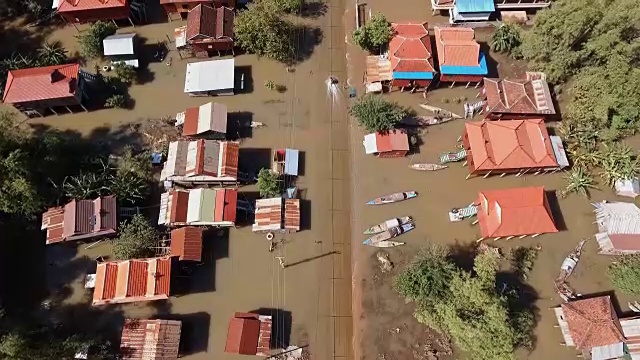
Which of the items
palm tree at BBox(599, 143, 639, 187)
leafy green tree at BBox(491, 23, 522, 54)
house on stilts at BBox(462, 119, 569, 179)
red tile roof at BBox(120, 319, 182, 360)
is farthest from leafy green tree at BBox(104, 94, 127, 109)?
palm tree at BBox(599, 143, 639, 187)

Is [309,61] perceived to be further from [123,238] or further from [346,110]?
[123,238]

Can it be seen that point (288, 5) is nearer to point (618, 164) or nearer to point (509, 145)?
point (509, 145)

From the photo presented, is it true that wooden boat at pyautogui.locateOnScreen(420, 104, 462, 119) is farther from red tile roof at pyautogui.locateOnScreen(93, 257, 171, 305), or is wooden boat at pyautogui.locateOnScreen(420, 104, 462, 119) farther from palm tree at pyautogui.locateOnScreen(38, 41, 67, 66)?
palm tree at pyautogui.locateOnScreen(38, 41, 67, 66)

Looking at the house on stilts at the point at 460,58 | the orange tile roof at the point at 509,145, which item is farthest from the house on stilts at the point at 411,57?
the orange tile roof at the point at 509,145

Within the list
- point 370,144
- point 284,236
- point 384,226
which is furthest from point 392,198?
point 284,236

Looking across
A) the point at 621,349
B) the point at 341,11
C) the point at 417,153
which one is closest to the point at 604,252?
the point at 621,349
